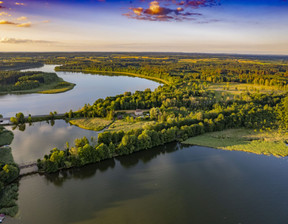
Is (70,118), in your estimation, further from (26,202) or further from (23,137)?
(26,202)

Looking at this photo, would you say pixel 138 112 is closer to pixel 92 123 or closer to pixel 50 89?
pixel 92 123

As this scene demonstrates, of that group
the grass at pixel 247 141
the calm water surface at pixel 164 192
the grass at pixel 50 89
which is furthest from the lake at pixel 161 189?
the grass at pixel 50 89

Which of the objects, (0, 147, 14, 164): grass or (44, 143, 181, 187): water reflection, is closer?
(44, 143, 181, 187): water reflection

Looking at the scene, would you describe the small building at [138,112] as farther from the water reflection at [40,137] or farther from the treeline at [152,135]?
the water reflection at [40,137]

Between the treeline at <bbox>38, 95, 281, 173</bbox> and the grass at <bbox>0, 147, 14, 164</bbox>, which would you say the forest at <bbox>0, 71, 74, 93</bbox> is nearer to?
the grass at <bbox>0, 147, 14, 164</bbox>

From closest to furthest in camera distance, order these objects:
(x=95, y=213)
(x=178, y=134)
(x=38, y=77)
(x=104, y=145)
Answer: (x=95, y=213)
(x=104, y=145)
(x=178, y=134)
(x=38, y=77)

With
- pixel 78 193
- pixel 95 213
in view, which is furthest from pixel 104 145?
pixel 95 213

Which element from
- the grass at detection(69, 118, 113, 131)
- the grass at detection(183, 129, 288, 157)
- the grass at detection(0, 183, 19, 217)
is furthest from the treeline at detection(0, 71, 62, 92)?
the grass at detection(183, 129, 288, 157)
